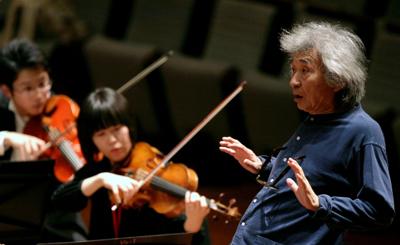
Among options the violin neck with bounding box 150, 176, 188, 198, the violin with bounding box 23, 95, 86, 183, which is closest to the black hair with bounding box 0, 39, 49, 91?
the violin with bounding box 23, 95, 86, 183

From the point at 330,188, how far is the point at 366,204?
0.12m

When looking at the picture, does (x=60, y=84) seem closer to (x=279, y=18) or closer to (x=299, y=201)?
(x=279, y=18)

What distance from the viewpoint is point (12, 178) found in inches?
108

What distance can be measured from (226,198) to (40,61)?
133cm

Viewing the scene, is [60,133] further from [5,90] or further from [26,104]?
→ [5,90]

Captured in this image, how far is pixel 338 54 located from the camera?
2211 millimetres

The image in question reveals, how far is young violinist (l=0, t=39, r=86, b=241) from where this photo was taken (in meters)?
3.35

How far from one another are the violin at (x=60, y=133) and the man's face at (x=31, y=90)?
6 cm

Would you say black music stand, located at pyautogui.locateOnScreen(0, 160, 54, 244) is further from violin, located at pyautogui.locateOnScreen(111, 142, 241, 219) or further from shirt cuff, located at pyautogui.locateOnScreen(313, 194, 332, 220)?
shirt cuff, located at pyautogui.locateOnScreen(313, 194, 332, 220)

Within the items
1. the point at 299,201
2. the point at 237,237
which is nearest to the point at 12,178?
the point at 237,237

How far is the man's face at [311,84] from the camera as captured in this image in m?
2.22

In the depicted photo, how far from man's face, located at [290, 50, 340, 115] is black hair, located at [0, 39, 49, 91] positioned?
1.53m

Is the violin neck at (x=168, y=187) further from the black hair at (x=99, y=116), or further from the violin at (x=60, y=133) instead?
the violin at (x=60, y=133)

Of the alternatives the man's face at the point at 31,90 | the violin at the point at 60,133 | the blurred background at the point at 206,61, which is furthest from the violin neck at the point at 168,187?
the blurred background at the point at 206,61
